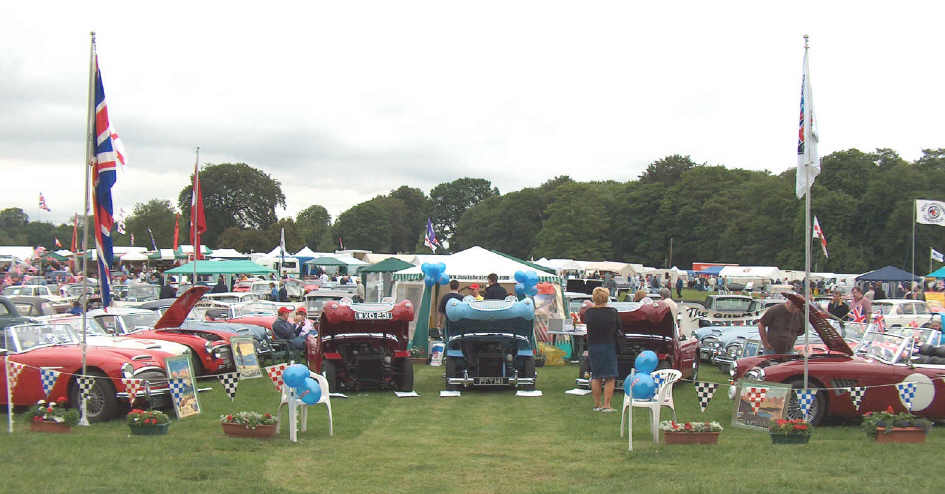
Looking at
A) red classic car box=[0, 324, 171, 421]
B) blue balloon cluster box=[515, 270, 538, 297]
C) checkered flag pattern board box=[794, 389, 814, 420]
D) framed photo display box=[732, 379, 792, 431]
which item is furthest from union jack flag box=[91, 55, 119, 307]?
blue balloon cluster box=[515, 270, 538, 297]

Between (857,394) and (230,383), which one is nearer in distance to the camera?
(857,394)

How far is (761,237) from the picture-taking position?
85.0 meters

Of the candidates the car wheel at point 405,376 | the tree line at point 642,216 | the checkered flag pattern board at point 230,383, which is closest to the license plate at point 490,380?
the car wheel at point 405,376

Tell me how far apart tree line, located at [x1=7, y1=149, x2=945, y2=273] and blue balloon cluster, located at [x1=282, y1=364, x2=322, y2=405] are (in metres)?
71.1

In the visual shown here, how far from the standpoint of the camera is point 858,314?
808 inches

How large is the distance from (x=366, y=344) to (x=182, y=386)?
4.41m

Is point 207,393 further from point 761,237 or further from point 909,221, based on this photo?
point 761,237

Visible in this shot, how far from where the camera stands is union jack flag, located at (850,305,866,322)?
2042 cm

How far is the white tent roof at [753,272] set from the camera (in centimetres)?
6309

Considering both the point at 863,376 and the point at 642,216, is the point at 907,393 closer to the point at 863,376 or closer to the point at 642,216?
the point at 863,376

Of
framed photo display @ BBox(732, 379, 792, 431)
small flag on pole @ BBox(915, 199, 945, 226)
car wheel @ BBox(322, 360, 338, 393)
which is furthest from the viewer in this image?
small flag on pole @ BBox(915, 199, 945, 226)

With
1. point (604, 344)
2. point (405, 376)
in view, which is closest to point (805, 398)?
point (604, 344)

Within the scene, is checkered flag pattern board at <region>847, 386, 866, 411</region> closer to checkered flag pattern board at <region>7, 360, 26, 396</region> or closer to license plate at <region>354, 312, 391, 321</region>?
license plate at <region>354, 312, 391, 321</region>

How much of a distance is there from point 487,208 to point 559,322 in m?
99.5
